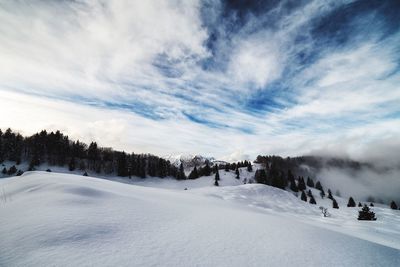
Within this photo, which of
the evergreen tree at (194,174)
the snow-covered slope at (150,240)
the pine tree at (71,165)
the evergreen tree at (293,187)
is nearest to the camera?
the snow-covered slope at (150,240)

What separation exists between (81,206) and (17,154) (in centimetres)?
10434

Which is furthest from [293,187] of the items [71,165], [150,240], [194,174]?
[150,240]

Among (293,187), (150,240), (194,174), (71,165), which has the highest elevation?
(71,165)

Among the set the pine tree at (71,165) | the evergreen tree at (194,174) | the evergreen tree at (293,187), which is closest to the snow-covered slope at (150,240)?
the pine tree at (71,165)

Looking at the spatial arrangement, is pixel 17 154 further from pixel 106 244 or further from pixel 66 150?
pixel 106 244

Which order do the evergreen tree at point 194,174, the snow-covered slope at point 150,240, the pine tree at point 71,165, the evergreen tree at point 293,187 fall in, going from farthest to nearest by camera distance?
the evergreen tree at point 194,174
the evergreen tree at point 293,187
the pine tree at point 71,165
the snow-covered slope at point 150,240

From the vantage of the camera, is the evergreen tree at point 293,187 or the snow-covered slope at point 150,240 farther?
the evergreen tree at point 293,187

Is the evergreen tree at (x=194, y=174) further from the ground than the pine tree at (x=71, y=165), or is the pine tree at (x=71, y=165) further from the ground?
the pine tree at (x=71, y=165)

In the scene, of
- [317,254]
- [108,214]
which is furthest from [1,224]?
[317,254]

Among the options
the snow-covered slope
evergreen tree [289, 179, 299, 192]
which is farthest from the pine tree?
evergreen tree [289, 179, 299, 192]

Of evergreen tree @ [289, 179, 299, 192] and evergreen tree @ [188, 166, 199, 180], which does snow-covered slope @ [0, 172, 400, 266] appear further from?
evergreen tree @ [289, 179, 299, 192]

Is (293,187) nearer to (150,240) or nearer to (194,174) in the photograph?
(194,174)

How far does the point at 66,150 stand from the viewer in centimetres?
9662

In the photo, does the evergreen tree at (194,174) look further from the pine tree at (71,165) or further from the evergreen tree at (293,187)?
the pine tree at (71,165)
